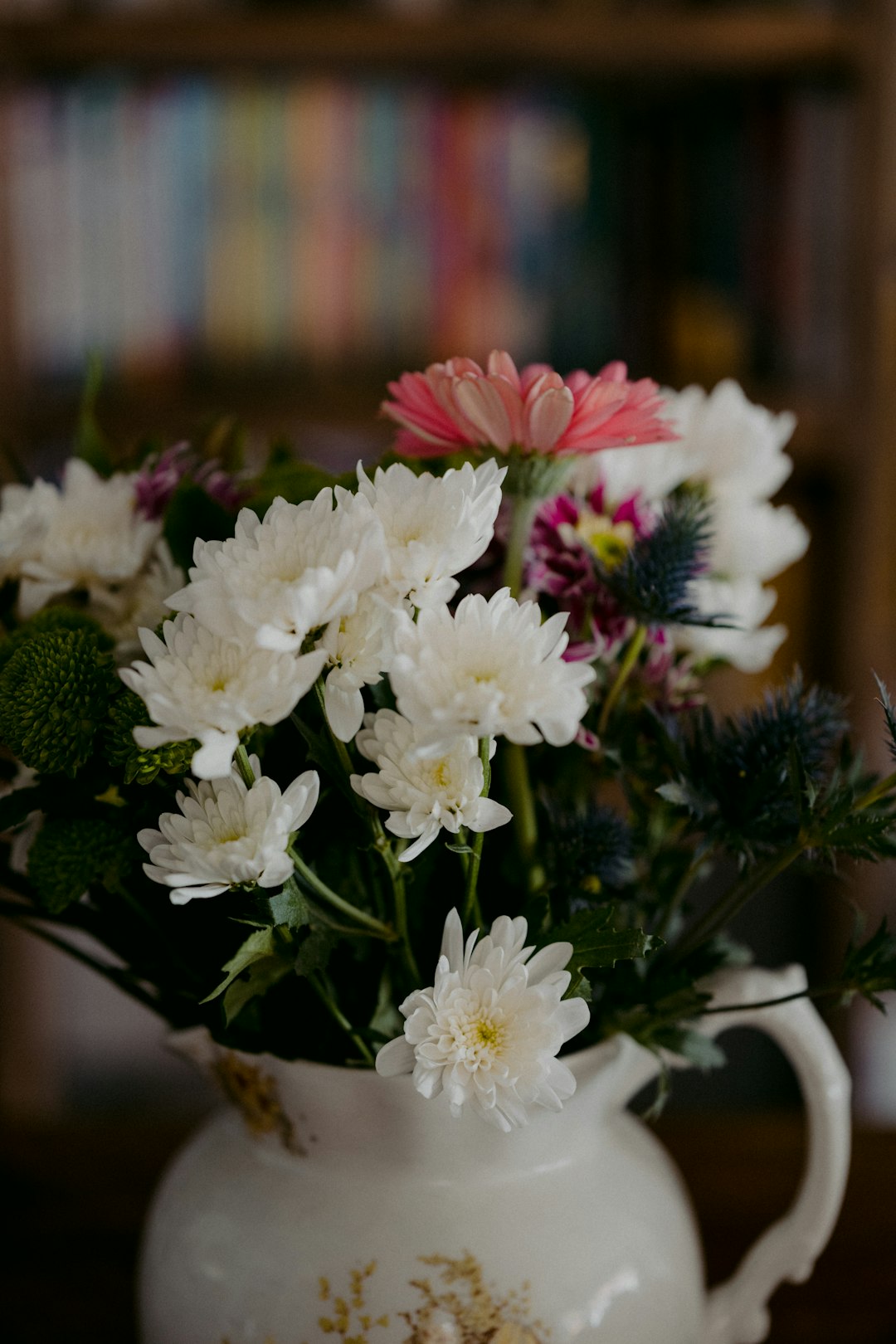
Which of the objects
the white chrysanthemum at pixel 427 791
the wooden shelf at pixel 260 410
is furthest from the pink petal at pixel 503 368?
the wooden shelf at pixel 260 410

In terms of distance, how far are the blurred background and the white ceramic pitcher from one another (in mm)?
881

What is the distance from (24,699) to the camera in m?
0.36

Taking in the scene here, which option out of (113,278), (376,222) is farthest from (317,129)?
(113,278)

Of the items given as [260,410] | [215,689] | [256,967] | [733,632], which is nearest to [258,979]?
[256,967]

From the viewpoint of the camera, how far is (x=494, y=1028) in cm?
34

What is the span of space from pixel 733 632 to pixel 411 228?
38.2 inches

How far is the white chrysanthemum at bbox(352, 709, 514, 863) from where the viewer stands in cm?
33

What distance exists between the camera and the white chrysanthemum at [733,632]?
476mm

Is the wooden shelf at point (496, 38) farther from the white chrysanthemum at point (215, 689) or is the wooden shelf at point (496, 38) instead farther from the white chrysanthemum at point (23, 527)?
the white chrysanthemum at point (215, 689)

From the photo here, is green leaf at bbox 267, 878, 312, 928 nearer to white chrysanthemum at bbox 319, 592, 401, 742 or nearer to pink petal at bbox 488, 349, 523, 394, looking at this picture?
white chrysanthemum at bbox 319, 592, 401, 742

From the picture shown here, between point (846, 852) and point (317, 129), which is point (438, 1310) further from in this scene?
point (317, 129)

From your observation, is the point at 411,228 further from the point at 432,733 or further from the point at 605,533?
the point at 432,733

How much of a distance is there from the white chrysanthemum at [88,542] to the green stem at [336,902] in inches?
4.8

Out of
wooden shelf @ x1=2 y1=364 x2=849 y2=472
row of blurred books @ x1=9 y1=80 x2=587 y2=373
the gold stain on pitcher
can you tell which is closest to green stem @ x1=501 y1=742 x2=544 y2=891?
the gold stain on pitcher
